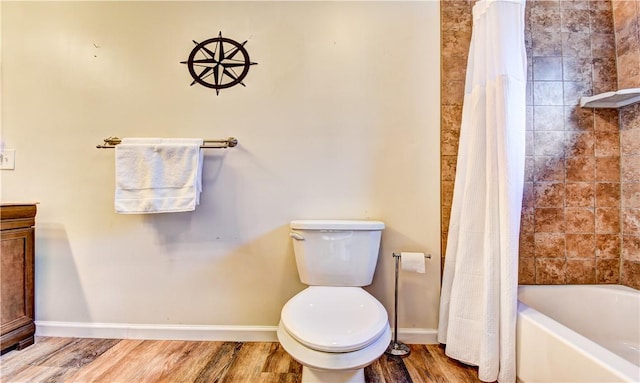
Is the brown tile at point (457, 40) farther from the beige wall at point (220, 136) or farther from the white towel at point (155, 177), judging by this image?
the white towel at point (155, 177)

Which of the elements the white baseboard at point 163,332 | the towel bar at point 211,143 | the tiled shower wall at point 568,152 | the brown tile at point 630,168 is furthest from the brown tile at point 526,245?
the towel bar at point 211,143

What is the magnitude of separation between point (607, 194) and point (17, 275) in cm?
322

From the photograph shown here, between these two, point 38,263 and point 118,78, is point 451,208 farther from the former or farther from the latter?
point 38,263

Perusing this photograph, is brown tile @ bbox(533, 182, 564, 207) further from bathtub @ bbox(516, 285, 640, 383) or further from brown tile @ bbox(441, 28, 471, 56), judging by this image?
brown tile @ bbox(441, 28, 471, 56)

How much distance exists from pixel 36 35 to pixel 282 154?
1.62 metres

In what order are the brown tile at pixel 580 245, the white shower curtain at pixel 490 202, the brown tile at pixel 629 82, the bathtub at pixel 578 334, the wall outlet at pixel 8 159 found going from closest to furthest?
the bathtub at pixel 578 334 < the white shower curtain at pixel 490 202 < the brown tile at pixel 629 82 < the brown tile at pixel 580 245 < the wall outlet at pixel 8 159

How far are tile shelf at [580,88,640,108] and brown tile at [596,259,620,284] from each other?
84 cm

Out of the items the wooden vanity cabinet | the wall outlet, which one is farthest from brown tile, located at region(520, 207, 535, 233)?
the wall outlet

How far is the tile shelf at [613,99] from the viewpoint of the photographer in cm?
138

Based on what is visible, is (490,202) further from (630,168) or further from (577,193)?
(630,168)

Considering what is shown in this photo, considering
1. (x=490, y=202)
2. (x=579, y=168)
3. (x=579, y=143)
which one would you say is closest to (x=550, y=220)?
(x=579, y=168)

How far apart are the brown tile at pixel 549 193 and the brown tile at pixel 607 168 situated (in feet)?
0.71

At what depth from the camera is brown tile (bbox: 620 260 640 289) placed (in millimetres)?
1513

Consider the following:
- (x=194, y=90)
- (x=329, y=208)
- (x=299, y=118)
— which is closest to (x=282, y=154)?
(x=299, y=118)
